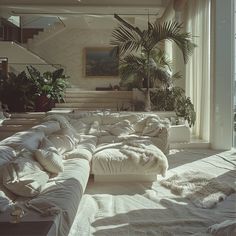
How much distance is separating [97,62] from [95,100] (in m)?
5.28

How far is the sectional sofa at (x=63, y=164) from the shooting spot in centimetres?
235

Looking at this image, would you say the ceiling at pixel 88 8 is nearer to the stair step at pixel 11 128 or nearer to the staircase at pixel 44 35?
the staircase at pixel 44 35

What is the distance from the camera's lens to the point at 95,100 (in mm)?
11219

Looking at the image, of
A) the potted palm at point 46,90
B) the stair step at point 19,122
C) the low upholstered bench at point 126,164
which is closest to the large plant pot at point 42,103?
the potted palm at point 46,90

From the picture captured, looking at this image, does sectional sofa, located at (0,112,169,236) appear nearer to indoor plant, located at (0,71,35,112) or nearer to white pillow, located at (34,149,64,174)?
white pillow, located at (34,149,64,174)

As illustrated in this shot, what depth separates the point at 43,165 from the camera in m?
3.36

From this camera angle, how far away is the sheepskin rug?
3963mm

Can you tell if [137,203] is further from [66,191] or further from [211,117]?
[211,117]

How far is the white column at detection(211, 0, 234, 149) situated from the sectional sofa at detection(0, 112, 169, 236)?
1362mm

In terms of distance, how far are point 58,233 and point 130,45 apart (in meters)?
6.51

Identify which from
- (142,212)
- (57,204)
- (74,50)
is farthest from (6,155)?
(74,50)

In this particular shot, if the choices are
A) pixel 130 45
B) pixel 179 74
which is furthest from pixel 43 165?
pixel 179 74

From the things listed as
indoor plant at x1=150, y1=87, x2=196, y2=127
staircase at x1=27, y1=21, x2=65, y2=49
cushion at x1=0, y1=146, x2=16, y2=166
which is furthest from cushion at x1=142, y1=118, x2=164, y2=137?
staircase at x1=27, y1=21, x2=65, y2=49

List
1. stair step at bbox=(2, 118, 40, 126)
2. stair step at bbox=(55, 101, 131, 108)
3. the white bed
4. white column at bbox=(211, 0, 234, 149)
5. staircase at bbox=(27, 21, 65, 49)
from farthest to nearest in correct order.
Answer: staircase at bbox=(27, 21, 65, 49)
stair step at bbox=(55, 101, 131, 108)
stair step at bbox=(2, 118, 40, 126)
white column at bbox=(211, 0, 234, 149)
the white bed
